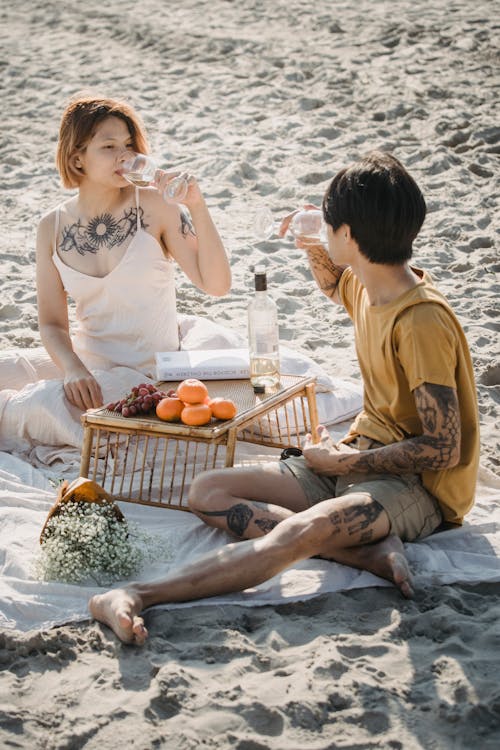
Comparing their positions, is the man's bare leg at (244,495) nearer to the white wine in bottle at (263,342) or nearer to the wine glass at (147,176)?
the white wine in bottle at (263,342)

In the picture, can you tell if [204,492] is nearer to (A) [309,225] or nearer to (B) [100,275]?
(A) [309,225]

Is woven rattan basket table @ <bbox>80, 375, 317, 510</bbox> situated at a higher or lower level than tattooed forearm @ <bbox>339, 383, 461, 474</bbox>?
lower

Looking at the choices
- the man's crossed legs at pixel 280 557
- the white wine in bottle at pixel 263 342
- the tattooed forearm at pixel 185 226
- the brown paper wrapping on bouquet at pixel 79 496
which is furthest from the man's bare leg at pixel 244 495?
the tattooed forearm at pixel 185 226

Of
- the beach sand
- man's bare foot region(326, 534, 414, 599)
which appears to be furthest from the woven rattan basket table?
the beach sand

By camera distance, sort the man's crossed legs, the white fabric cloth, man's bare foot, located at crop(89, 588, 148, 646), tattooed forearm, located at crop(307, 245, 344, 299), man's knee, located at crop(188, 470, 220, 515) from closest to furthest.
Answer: man's bare foot, located at crop(89, 588, 148, 646) → the man's crossed legs → man's knee, located at crop(188, 470, 220, 515) → tattooed forearm, located at crop(307, 245, 344, 299) → the white fabric cloth

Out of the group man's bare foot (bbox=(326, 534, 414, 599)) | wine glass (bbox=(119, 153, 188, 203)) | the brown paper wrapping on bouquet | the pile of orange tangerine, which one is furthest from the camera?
wine glass (bbox=(119, 153, 188, 203))

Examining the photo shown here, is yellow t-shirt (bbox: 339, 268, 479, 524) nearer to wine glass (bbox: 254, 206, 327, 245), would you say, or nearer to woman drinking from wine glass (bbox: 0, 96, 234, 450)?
wine glass (bbox: 254, 206, 327, 245)

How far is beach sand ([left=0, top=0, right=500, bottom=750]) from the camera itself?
245cm

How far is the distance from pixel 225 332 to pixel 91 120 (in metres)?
1.23

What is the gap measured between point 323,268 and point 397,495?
3.20 feet

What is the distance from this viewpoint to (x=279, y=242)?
6.72 meters

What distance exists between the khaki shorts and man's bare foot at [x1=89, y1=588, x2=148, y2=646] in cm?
79

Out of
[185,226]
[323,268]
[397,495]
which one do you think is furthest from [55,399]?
[397,495]

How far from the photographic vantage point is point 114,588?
3.13 meters
